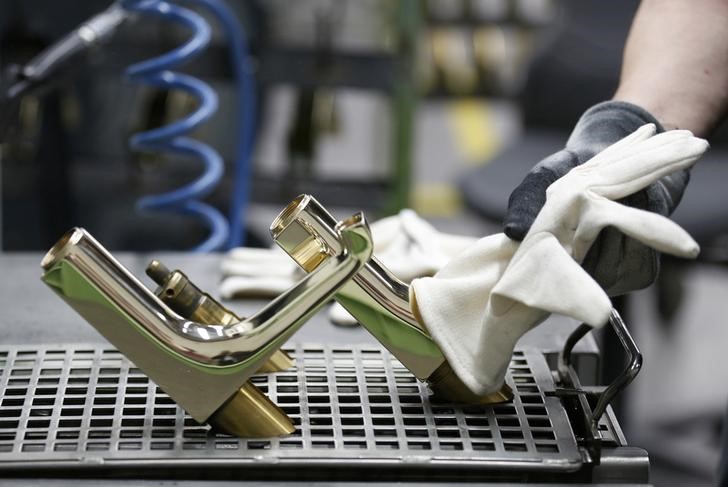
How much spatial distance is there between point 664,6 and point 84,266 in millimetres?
630

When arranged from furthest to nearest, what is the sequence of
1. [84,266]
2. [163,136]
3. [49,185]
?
1. [49,185]
2. [163,136]
3. [84,266]

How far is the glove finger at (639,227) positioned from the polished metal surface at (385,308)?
0.43 feet

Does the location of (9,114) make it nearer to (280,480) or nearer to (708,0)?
(280,480)

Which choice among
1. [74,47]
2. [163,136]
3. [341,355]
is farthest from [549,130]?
[341,355]

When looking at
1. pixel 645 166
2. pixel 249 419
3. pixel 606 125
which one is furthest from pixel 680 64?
pixel 249 419

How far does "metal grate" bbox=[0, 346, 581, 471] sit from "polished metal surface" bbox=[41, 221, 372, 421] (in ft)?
0.13

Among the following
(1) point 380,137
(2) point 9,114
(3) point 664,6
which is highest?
(3) point 664,6

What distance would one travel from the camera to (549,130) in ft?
8.50

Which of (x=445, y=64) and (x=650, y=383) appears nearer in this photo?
(x=650, y=383)

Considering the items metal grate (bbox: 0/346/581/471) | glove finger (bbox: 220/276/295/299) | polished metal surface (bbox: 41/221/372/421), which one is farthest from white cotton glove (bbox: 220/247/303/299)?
polished metal surface (bbox: 41/221/372/421)

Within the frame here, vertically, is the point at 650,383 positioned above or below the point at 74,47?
below

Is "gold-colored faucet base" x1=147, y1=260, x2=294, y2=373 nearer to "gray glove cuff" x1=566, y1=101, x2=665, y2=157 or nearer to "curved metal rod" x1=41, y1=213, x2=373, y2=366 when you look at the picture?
"curved metal rod" x1=41, y1=213, x2=373, y2=366

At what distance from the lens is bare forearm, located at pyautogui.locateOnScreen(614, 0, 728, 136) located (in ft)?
3.15

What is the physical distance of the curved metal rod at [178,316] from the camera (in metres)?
0.68
